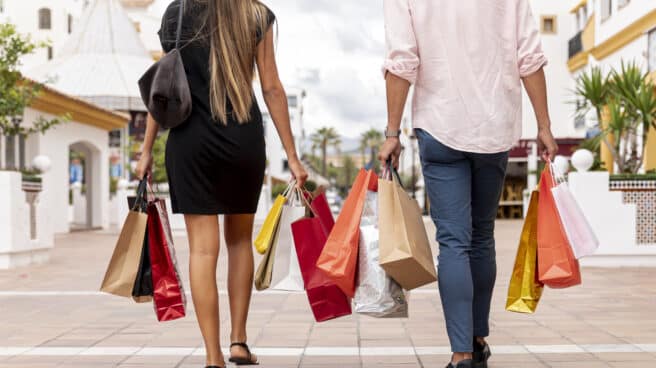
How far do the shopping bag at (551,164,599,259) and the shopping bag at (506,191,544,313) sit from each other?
15 cm

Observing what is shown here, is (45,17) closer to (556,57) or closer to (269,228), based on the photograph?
(556,57)

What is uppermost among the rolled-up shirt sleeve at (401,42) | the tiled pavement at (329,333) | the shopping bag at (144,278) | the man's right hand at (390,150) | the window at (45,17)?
the window at (45,17)

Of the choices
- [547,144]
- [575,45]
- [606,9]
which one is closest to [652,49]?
[606,9]

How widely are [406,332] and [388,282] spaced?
183 centimetres

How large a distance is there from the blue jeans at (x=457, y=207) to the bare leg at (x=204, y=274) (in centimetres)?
92

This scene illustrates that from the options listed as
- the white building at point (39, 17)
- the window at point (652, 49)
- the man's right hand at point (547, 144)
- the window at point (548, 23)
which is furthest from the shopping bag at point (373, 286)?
the white building at point (39, 17)

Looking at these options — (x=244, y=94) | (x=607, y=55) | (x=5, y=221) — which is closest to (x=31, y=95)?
(x=5, y=221)

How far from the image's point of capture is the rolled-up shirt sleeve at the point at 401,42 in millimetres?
3523

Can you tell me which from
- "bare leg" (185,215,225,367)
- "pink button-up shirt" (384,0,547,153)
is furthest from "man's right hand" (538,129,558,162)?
"bare leg" (185,215,225,367)

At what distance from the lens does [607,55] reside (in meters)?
22.9

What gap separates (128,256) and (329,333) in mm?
1756

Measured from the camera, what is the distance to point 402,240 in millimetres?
3430

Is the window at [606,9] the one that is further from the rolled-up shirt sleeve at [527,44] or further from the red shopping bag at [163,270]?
the red shopping bag at [163,270]

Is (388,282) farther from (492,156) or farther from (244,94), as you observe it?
(244,94)
